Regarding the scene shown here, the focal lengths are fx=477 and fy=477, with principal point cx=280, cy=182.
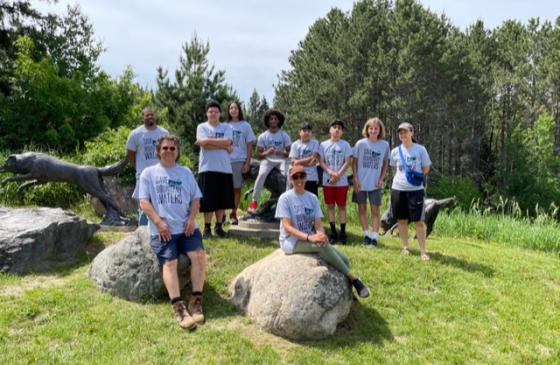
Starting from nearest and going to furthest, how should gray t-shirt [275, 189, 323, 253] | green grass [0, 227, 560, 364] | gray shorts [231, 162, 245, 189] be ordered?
green grass [0, 227, 560, 364]
gray t-shirt [275, 189, 323, 253]
gray shorts [231, 162, 245, 189]

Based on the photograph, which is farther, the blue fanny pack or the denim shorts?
the blue fanny pack

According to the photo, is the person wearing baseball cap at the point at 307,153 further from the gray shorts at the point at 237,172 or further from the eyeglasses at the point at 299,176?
the eyeglasses at the point at 299,176

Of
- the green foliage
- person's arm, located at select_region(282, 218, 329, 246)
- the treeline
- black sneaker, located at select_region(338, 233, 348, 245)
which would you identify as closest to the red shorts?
black sneaker, located at select_region(338, 233, 348, 245)

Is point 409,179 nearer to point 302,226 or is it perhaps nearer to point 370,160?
point 370,160

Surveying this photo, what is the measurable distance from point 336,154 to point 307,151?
0.41m

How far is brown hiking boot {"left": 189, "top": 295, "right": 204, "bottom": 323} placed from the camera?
4.45 metres

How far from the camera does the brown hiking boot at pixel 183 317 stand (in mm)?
4312

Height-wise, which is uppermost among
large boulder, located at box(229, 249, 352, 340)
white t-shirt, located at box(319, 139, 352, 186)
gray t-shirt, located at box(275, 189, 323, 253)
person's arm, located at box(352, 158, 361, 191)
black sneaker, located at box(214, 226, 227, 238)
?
white t-shirt, located at box(319, 139, 352, 186)

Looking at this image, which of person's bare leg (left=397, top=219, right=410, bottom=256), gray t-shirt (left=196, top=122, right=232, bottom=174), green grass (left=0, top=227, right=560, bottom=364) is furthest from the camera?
person's bare leg (left=397, top=219, right=410, bottom=256)

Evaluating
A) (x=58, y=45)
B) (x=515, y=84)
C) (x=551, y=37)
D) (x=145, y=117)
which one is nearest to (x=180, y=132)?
(x=58, y=45)

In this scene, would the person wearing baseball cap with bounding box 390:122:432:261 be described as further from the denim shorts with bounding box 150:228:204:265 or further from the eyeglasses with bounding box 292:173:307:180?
the denim shorts with bounding box 150:228:204:265

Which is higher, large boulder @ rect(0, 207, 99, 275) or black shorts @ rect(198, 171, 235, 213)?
black shorts @ rect(198, 171, 235, 213)

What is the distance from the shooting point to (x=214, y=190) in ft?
20.2

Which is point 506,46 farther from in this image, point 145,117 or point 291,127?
point 145,117
